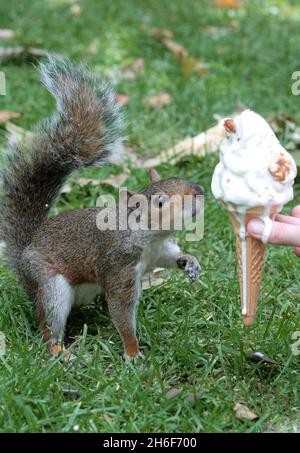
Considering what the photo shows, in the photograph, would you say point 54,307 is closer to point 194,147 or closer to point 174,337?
point 174,337

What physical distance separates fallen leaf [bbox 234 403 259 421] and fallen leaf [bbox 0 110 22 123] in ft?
6.52

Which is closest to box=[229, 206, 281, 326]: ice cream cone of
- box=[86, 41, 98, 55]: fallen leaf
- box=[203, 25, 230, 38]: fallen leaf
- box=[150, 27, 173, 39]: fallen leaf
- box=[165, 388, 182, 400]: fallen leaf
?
box=[165, 388, 182, 400]: fallen leaf

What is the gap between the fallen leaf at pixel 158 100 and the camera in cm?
396

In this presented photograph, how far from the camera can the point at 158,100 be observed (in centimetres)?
398

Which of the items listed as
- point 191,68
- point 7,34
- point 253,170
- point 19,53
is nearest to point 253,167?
point 253,170

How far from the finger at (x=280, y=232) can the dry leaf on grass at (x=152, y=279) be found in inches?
27.4

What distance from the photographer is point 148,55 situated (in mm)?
4594

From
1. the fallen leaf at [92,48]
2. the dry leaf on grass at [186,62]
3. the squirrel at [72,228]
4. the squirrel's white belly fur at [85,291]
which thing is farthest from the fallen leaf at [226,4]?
the squirrel's white belly fur at [85,291]

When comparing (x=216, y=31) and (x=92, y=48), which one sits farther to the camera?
(x=216, y=31)

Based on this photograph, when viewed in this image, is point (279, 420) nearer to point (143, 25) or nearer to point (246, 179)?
point (246, 179)

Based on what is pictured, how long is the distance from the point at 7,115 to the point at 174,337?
165 centimetres

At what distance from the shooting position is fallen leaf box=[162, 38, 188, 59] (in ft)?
14.8

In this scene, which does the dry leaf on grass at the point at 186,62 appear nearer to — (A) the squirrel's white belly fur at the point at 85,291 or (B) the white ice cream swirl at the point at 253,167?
(A) the squirrel's white belly fur at the point at 85,291

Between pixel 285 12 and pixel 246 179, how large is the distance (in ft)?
13.5
